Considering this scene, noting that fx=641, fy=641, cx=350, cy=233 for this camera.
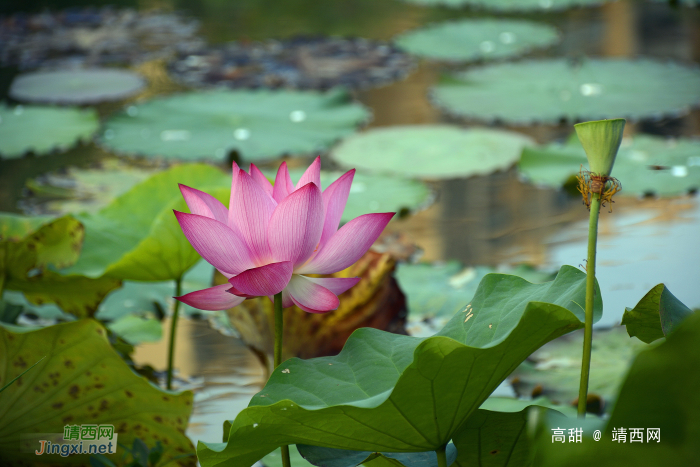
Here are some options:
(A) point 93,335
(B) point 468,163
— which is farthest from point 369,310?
(B) point 468,163

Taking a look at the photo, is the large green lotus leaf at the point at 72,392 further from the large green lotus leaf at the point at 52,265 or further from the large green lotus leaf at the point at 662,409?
the large green lotus leaf at the point at 662,409

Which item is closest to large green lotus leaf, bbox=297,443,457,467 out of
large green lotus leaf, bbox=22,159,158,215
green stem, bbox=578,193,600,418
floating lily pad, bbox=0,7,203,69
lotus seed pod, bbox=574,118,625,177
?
green stem, bbox=578,193,600,418

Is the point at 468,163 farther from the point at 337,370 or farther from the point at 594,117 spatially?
the point at 337,370

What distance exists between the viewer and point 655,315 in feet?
1.81

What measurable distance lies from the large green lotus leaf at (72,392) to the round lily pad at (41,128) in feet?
5.61

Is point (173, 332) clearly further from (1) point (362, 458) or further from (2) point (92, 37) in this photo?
(2) point (92, 37)

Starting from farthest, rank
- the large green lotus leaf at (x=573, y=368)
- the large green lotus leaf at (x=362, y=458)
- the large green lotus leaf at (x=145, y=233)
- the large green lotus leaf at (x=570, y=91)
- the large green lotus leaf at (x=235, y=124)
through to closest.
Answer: the large green lotus leaf at (x=570, y=91), the large green lotus leaf at (x=235, y=124), the large green lotus leaf at (x=573, y=368), the large green lotus leaf at (x=145, y=233), the large green lotus leaf at (x=362, y=458)

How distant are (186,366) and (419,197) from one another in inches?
36.1

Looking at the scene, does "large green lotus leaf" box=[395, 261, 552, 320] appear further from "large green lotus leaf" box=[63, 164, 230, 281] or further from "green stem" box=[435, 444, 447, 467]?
Result: "green stem" box=[435, 444, 447, 467]

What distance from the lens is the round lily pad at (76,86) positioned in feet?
9.07

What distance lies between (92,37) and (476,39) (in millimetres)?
2263

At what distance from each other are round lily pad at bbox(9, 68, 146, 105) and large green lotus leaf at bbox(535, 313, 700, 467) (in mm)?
2779

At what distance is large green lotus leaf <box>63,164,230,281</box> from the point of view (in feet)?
2.85

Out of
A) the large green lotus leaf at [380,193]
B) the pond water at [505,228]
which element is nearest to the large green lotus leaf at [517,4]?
the pond water at [505,228]
